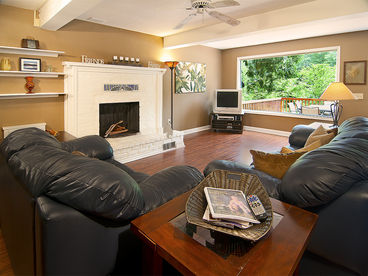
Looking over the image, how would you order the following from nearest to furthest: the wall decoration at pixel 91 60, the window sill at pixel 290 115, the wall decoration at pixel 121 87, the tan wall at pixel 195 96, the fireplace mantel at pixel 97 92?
the fireplace mantel at pixel 97 92 < the wall decoration at pixel 91 60 < the wall decoration at pixel 121 87 < the window sill at pixel 290 115 < the tan wall at pixel 195 96

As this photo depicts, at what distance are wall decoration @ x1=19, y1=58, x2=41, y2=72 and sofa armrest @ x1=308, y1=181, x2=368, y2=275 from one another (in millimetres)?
4189

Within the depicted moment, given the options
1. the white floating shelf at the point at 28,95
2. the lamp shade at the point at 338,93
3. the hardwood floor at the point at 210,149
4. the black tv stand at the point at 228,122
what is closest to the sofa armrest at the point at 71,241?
the hardwood floor at the point at 210,149

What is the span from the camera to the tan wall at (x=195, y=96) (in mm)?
6137

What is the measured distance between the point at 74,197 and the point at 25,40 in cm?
365

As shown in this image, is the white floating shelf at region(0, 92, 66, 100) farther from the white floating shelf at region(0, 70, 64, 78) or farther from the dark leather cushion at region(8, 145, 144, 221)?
the dark leather cushion at region(8, 145, 144, 221)

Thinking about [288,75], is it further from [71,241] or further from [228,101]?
[71,241]

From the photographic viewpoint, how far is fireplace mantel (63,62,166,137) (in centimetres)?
412

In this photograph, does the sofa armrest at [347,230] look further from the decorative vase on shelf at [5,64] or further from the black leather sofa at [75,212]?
the decorative vase on shelf at [5,64]

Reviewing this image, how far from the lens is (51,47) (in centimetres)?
396

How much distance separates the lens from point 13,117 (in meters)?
3.74

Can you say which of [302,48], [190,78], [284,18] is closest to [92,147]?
[284,18]

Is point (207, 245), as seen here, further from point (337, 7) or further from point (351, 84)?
point (351, 84)

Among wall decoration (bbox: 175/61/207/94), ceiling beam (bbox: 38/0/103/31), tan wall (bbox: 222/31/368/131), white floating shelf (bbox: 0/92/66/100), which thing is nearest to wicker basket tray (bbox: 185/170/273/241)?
ceiling beam (bbox: 38/0/103/31)

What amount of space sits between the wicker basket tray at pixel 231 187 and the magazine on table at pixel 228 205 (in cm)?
4
